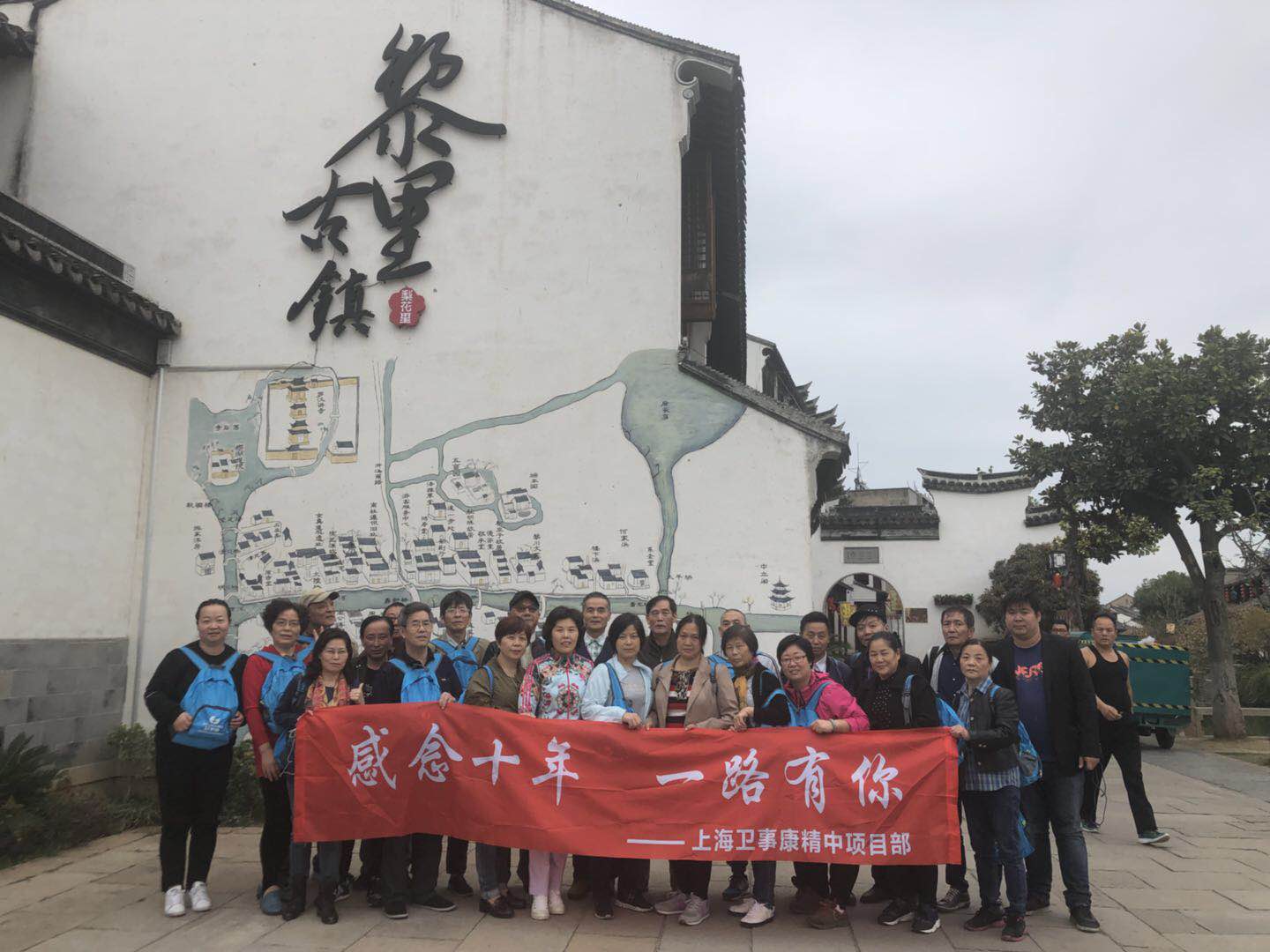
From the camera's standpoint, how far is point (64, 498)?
310 inches

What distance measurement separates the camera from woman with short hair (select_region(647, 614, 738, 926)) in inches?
198

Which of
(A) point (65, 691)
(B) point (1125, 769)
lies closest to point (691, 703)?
(B) point (1125, 769)

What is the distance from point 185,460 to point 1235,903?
9304mm

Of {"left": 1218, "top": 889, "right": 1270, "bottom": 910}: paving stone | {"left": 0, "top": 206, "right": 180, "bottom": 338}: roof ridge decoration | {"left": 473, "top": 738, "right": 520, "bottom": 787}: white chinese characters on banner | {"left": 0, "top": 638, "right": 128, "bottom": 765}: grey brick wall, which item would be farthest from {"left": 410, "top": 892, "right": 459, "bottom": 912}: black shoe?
{"left": 0, "top": 206, "right": 180, "bottom": 338}: roof ridge decoration

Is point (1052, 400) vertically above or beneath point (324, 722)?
above

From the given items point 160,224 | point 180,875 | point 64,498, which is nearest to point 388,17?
point 160,224

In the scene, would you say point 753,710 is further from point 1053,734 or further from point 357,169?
point 357,169

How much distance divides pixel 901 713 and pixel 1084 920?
149cm

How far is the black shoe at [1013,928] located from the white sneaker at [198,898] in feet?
14.4

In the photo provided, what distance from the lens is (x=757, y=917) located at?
483cm

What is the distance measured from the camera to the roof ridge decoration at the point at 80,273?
7141mm

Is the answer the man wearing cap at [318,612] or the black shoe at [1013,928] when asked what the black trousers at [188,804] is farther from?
the black shoe at [1013,928]

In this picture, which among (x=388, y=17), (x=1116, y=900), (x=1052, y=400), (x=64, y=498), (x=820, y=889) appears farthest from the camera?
(x=1052, y=400)

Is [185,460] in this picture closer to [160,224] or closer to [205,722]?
[160,224]
